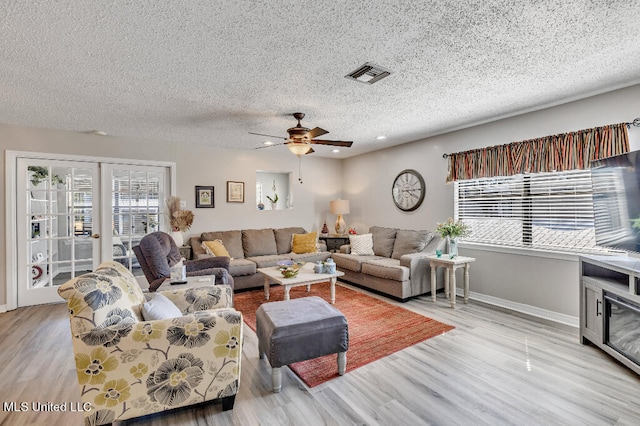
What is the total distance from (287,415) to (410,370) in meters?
1.03

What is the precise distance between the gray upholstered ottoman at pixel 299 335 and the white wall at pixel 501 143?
Result: 2.62m

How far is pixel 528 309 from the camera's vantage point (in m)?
3.63

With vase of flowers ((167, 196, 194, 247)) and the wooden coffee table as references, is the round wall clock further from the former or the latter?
vase of flowers ((167, 196, 194, 247))

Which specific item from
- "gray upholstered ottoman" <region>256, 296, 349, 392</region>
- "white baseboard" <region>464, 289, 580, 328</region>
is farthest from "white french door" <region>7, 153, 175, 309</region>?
"white baseboard" <region>464, 289, 580, 328</region>

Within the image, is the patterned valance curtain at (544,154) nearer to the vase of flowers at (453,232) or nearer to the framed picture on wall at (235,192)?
the vase of flowers at (453,232)

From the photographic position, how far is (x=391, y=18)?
1806 millimetres

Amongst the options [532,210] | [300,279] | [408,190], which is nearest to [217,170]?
[300,279]

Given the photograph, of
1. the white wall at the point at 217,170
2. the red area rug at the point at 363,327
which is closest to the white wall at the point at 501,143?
the white wall at the point at 217,170

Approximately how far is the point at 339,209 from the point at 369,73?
384 cm

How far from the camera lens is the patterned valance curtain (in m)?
2.97

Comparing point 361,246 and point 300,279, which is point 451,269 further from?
point 300,279

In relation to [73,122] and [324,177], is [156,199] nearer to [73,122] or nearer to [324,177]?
[73,122]

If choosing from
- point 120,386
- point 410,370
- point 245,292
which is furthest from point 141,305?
point 245,292

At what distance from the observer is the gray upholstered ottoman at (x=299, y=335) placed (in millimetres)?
2143
